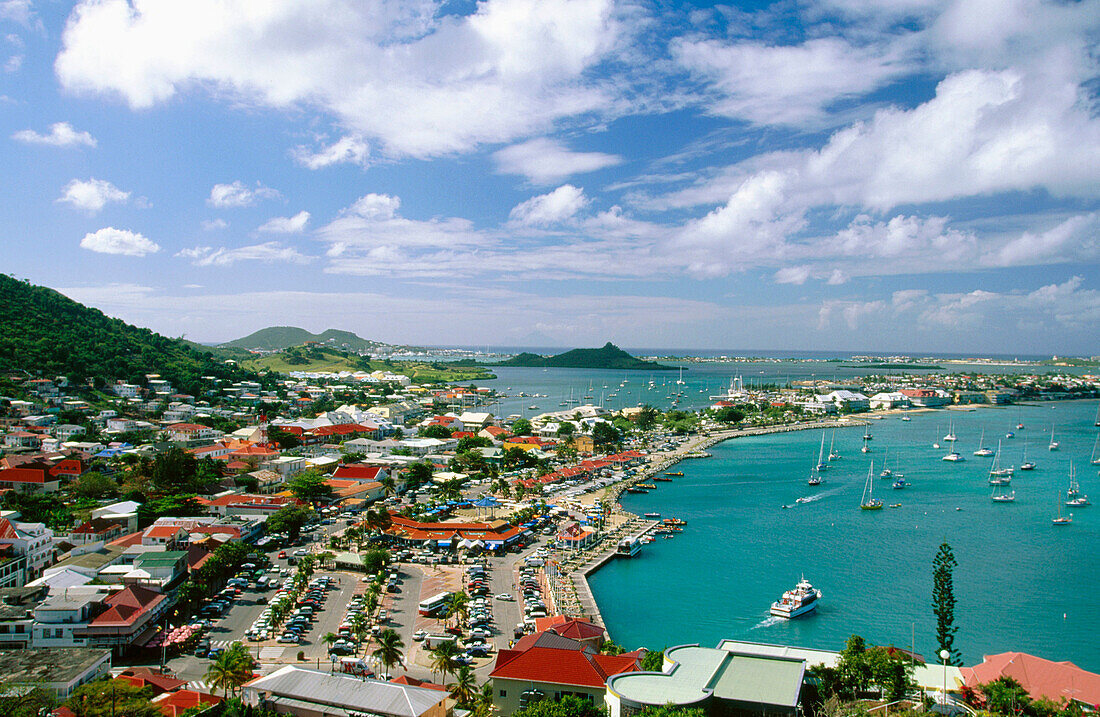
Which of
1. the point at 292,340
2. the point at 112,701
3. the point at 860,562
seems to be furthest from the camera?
the point at 292,340

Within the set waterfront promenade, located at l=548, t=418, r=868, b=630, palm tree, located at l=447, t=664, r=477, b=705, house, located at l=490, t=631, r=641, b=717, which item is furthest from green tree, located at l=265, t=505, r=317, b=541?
house, located at l=490, t=631, r=641, b=717

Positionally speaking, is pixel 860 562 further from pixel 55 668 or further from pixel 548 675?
pixel 55 668

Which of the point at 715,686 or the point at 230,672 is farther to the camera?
the point at 230,672

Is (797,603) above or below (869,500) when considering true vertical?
above

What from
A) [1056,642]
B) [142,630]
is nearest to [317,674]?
[142,630]

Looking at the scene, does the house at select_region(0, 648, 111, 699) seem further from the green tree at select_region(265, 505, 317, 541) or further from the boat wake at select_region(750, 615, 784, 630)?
the boat wake at select_region(750, 615, 784, 630)

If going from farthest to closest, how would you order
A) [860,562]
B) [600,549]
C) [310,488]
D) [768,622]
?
1. [310,488]
2. [600,549]
3. [860,562]
4. [768,622]

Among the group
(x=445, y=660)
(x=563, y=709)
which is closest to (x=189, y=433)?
(x=445, y=660)

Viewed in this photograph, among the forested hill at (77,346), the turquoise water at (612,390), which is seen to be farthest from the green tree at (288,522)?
the turquoise water at (612,390)
